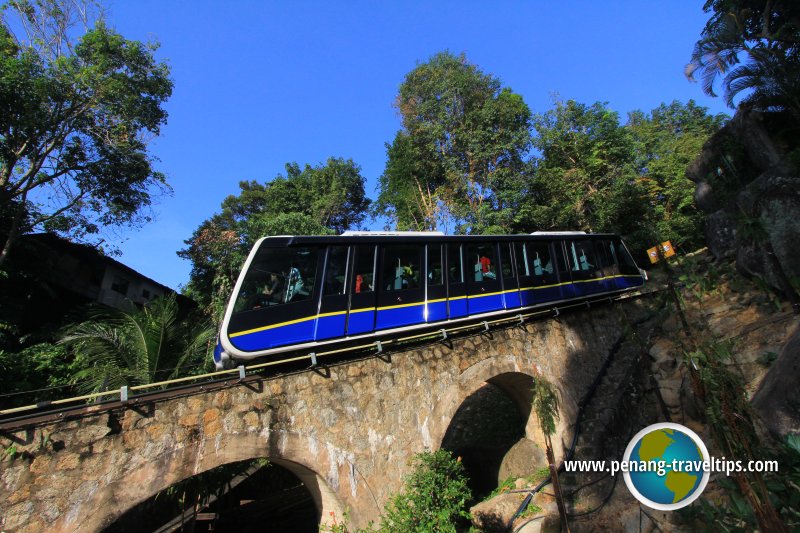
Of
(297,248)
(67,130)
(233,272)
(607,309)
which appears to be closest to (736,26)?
(607,309)

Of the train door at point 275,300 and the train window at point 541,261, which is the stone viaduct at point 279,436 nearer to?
the train door at point 275,300

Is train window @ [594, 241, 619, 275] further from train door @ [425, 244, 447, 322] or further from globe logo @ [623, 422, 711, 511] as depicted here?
globe logo @ [623, 422, 711, 511]

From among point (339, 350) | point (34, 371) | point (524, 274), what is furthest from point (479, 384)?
point (34, 371)

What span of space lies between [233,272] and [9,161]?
694 centimetres

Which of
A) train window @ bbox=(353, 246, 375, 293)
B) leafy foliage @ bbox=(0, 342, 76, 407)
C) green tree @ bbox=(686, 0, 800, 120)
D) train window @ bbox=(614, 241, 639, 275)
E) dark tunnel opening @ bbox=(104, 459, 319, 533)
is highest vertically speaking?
green tree @ bbox=(686, 0, 800, 120)

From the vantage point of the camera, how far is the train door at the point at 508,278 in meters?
9.86

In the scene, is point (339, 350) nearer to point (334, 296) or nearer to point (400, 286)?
point (334, 296)

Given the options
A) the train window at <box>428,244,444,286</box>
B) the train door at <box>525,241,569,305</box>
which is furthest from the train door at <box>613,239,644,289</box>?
the train window at <box>428,244,444,286</box>

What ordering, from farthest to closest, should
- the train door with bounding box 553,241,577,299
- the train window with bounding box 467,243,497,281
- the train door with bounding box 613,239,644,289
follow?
the train door with bounding box 613,239,644,289 → the train door with bounding box 553,241,577,299 → the train window with bounding box 467,243,497,281

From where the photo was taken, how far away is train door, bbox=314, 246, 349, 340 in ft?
22.0

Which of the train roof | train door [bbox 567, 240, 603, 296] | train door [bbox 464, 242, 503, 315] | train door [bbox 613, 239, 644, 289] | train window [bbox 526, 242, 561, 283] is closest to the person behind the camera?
the train roof

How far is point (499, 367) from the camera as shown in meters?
8.60

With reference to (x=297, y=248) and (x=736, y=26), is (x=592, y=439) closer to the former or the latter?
(x=297, y=248)

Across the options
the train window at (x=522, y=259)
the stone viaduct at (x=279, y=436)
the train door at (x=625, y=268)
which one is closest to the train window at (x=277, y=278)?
the stone viaduct at (x=279, y=436)
